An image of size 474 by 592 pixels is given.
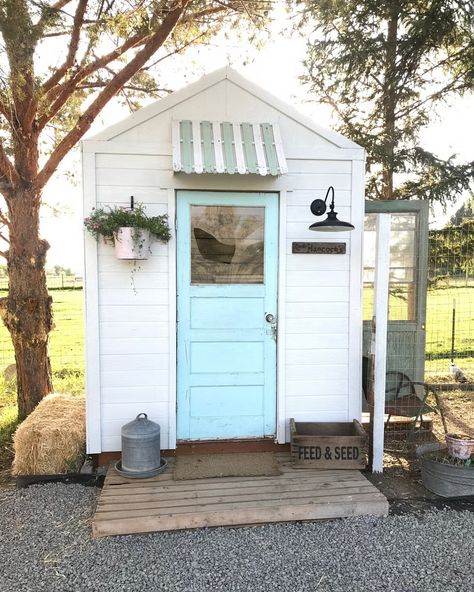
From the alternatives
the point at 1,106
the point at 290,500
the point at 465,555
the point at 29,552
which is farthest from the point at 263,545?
the point at 1,106

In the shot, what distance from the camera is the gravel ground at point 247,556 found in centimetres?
232

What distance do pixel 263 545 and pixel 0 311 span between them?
3353 mm

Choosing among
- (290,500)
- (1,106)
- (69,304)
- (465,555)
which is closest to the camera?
(465,555)

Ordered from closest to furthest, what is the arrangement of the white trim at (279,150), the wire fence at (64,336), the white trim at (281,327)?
the white trim at (279,150) → the white trim at (281,327) → the wire fence at (64,336)

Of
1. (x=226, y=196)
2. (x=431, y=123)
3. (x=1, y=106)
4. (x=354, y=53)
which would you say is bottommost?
(x=226, y=196)

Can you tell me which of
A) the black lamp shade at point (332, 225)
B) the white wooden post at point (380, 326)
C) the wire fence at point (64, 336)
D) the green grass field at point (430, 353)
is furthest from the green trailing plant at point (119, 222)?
the green grass field at point (430, 353)

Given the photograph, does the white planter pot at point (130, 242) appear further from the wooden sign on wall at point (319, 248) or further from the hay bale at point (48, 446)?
the hay bale at point (48, 446)

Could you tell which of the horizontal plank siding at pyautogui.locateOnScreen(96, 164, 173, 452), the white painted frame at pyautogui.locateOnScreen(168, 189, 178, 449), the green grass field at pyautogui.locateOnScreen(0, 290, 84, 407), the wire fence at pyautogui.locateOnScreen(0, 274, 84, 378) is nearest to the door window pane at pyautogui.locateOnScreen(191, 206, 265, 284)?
the white painted frame at pyautogui.locateOnScreen(168, 189, 178, 449)

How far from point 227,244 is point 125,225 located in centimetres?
78

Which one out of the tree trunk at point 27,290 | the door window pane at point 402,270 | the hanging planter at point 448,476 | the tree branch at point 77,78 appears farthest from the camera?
the door window pane at point 402,270

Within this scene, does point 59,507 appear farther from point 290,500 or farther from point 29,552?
point 290,500

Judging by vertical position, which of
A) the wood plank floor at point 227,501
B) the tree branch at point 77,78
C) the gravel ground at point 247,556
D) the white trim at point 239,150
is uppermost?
the tree branch at point 77,78

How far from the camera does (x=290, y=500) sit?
9.67ft

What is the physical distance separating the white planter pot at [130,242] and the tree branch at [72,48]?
1973 mm
